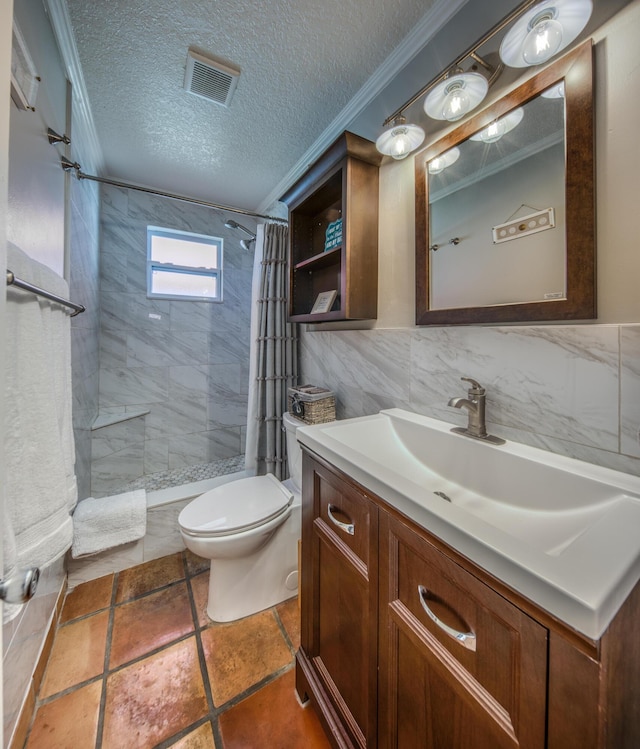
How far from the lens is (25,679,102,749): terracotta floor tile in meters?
0.96

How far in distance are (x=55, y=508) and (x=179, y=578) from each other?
3.86 ft

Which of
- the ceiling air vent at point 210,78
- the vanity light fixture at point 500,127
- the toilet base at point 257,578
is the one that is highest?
the ceiling air vent at point 210,78

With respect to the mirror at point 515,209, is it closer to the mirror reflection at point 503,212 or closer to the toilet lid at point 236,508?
the mirror reflection at point 503,212

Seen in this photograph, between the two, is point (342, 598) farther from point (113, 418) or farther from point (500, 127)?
point (113, 418)

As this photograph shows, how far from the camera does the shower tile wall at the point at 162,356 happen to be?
2234mm

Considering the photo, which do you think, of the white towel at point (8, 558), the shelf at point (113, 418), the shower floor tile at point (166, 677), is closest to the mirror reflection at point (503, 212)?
the white towel at point (8, 558)

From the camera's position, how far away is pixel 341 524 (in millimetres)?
832

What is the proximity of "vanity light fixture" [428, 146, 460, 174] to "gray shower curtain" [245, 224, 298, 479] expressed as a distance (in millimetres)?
1034

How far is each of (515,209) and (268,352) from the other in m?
1.43

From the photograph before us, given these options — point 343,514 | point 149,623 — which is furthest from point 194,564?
point 343,514

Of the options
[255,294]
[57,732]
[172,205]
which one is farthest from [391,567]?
[172,205]

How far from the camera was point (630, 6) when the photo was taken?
705 millimetres

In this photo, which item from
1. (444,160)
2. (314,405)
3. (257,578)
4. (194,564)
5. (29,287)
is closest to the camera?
(29,287)

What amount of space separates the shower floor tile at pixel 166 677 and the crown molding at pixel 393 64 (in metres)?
2.41
